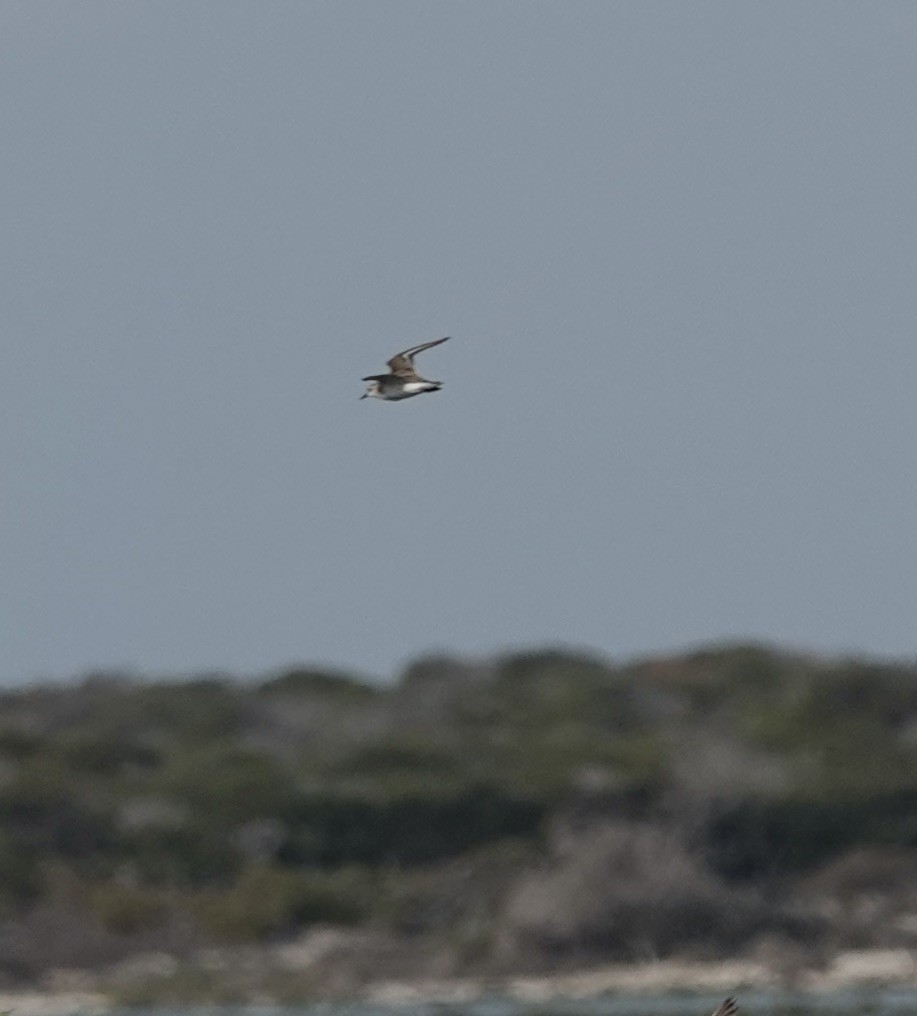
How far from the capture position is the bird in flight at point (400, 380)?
23.4 meters

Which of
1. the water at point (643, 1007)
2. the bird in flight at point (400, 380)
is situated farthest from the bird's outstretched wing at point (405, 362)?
the water at point (643, 1007)

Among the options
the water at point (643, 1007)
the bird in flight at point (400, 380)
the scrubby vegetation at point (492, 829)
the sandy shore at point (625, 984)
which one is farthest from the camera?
the scrubby vegetation at point (492, 829)

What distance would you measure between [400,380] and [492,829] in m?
33.9

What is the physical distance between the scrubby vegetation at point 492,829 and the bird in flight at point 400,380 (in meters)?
23.9

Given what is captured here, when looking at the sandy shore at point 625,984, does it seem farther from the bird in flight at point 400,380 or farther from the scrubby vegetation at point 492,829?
the bird in flight at point 400,380

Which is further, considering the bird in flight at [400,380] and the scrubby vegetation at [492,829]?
the scrubby vegetation at [492,829]

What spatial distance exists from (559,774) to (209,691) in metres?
26.4

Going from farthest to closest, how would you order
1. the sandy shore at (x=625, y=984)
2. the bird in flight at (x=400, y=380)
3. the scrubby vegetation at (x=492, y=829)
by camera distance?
the scrubby vegetation at (x=492, y=829) → the sandy shore at (x=625, y=984) → the bird in flight at (x=400, y=380)

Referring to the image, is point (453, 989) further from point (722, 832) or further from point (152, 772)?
point (152, 772)

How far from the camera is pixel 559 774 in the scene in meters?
58.2

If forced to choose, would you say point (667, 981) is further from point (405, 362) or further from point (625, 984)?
point (405, 362)

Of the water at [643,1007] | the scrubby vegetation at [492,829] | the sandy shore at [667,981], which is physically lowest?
the water at [643,1007]

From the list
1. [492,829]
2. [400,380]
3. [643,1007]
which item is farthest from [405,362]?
[492,829]

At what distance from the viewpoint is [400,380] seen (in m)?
23.7
